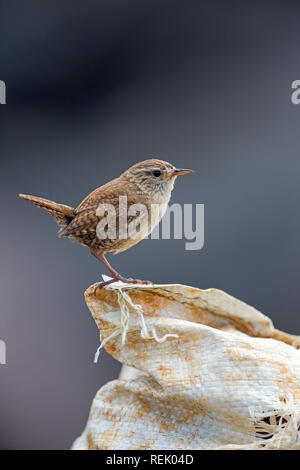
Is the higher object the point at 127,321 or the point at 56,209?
the point at 56,209

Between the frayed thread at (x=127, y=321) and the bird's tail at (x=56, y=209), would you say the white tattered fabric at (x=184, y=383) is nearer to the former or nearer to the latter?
the frayed thread at (x=127, y=321)

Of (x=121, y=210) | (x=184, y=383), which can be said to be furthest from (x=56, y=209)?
(x=184, y=383)

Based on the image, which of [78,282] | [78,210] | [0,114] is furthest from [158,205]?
[0,114]

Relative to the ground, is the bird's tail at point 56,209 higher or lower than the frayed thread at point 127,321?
higher

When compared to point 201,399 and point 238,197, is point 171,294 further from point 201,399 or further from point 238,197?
point 238,197

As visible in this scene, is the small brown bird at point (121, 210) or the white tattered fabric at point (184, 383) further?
the small brown bird at point (121, 210)

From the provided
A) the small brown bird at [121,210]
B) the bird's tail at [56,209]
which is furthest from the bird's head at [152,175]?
the bird's tail at [56,209]

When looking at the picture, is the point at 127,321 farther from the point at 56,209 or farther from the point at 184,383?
the point at 56,209
